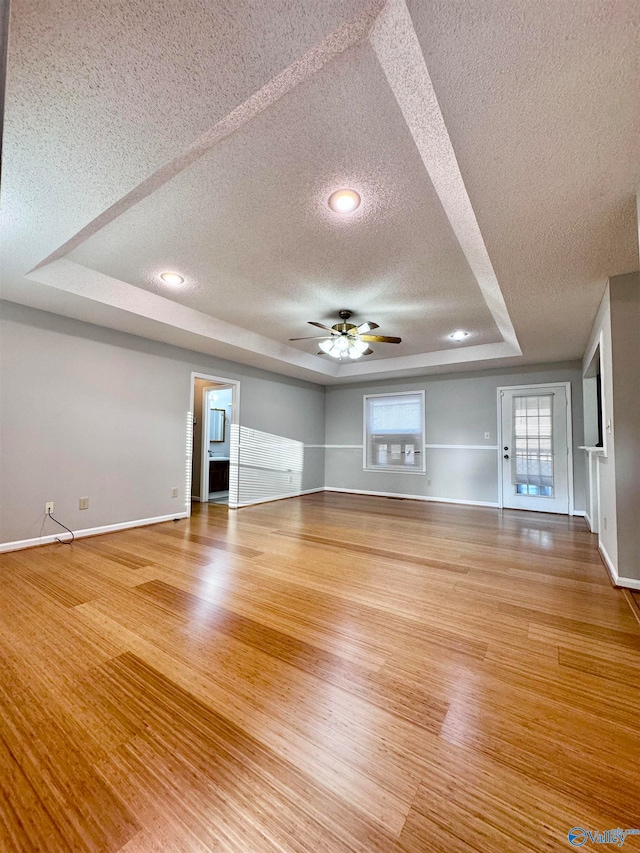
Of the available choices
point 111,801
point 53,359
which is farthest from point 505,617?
point 53,359

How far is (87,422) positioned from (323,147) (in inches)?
143

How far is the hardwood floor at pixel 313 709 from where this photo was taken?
3.43ft

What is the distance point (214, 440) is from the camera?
7.27 m

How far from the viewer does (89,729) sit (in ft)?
4.48

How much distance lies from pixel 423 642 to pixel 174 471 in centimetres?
389

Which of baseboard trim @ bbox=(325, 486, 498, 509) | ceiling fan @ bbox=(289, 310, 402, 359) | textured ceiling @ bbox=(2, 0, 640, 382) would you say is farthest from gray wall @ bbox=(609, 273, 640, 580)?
baseboard trim @ bbox=(325, 486, 498, 509)

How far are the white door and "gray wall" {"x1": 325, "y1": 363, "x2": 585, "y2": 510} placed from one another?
0.14 meters

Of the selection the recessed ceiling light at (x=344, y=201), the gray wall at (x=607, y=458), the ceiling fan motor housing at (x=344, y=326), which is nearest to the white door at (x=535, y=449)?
the gray wall at (x=607, y=458)

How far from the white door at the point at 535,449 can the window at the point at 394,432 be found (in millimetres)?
1434

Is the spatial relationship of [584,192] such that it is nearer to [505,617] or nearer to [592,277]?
[592,277]

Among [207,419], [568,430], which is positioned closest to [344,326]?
[207,419]

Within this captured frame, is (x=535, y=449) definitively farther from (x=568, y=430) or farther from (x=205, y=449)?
(x=205, y=449)

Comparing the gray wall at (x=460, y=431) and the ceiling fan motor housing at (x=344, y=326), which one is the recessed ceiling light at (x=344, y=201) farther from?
the gray wall at (x=460, y=431)

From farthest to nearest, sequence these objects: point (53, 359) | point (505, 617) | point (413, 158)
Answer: point (53, 359)
point (505, 617)
point (413, 158)
